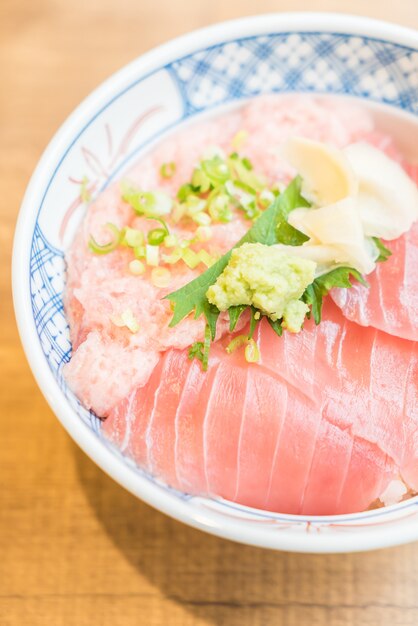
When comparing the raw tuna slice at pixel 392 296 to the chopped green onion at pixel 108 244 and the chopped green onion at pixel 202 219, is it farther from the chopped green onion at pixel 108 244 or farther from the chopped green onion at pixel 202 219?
the chopped green onion at pixel 108 244

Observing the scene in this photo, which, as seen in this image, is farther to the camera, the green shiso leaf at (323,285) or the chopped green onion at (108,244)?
the chopped green onion at (108,244)

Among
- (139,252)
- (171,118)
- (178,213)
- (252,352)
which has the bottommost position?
(252,352)

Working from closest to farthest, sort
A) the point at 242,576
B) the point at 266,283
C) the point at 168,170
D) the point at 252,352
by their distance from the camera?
the point at 266,283
the point at 252,352
the point at 242,576
the point at 168,170

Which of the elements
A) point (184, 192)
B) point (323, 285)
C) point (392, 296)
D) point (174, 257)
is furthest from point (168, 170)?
point (392, 296)

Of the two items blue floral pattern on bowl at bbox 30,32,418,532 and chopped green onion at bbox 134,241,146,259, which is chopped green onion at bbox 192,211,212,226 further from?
blue floral pattern on bowl at bbox 30,32,418,532

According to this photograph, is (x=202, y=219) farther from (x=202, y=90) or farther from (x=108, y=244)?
(x=202, y=90)

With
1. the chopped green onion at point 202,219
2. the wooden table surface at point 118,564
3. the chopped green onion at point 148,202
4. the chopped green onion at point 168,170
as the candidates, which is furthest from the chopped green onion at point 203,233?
the wooden table surface at point 118,564
